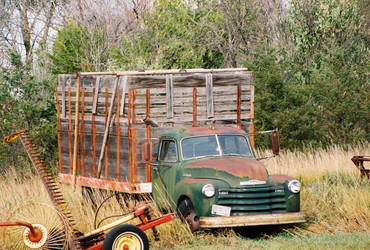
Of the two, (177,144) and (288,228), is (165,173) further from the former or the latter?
(288,228)

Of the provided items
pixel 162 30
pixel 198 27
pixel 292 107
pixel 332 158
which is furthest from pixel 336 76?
pixel 198 27

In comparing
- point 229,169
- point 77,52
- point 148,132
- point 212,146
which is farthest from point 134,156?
point 77,52

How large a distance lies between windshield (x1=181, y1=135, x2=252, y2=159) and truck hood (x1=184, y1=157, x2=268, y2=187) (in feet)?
0.89

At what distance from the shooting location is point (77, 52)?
2341 cm

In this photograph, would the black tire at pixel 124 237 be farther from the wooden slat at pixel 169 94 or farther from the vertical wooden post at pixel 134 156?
the wooden slat at pixel 169 94

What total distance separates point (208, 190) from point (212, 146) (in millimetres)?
1455

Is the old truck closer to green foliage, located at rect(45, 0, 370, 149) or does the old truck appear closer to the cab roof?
the cab roof

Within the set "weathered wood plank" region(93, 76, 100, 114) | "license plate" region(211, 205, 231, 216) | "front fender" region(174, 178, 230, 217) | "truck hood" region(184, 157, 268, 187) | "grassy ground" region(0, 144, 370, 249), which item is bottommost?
"grassy ground" region(0, 144, 370, 249)

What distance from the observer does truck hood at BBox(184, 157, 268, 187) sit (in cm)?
1009

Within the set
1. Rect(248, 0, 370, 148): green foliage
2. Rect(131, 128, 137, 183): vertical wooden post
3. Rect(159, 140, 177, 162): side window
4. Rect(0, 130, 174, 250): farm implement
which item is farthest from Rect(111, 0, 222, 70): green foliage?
Rect(0, 130, 174, 250): farm implement

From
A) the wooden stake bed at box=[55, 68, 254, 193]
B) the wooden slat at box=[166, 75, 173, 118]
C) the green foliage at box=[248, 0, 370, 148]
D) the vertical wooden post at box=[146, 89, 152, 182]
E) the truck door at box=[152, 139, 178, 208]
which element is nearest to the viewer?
the truck door at box=[152, 139, 178, 208]

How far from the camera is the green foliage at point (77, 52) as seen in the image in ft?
74.9

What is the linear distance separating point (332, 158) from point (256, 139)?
12.0 ft

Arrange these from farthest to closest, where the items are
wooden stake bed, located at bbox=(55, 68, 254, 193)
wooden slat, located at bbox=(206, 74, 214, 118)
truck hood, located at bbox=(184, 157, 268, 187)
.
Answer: wooden slat, located at bbox=(206, 74, 214, 118)
wooden stake bed, located at bbox=(55, 68, 254, 193)
truck hood, located at bbox=(184, 157, 268, 187)
